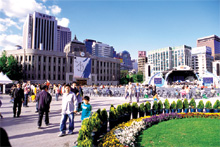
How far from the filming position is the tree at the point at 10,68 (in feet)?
152

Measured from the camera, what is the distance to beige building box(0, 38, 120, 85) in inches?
2183

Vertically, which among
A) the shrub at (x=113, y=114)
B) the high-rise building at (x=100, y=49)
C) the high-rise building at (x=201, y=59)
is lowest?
the shrub at (x=113, y=114)

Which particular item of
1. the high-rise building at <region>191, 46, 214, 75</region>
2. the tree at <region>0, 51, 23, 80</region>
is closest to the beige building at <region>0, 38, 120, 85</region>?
the tree at <region>0, 51, 23, 80</region>

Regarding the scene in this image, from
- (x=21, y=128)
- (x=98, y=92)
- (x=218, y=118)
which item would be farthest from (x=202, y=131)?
(x=98, y=92)

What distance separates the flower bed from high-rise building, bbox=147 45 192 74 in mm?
130981

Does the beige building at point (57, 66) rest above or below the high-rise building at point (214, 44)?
below

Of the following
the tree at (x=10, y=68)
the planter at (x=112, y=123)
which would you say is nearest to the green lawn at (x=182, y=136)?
the planter at (x=112, y=123)

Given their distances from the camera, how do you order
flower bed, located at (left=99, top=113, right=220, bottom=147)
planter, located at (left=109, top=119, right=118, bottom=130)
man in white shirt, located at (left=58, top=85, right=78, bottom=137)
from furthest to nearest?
planter, located at (left=109, top=119, right=118, bottom=130), man in white shirt, located at (left=58, top=85, right=78, bottom=137), flower bed, located at (left=99, top=113, right=220, bottom=147)

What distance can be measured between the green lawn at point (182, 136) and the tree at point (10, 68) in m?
52.3

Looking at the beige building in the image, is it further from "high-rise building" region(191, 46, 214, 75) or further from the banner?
"high-rise building" region(191, 46, 214, 75)

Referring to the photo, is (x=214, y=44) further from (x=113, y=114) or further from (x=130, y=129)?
(x=130, y=129)

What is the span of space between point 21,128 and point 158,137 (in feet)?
19.0

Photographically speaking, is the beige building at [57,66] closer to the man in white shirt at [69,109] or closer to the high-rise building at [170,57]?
the man in white shirt at [69,109]

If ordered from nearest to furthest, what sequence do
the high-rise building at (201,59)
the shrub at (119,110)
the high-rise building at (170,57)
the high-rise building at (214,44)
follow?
the shrub at (119,110) → the high-rise building at (170,57) → the high-rise building at (201,59) → the high-rise building at (214,44)
